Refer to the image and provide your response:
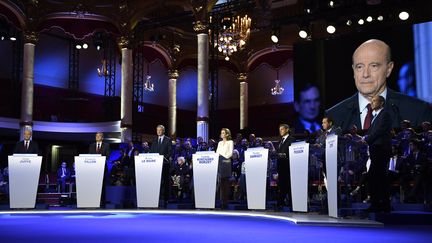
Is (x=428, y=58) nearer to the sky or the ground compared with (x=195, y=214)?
nearer to the sky

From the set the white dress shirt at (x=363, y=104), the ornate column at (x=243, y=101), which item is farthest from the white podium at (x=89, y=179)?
the ornate column at (x=243, y=101)

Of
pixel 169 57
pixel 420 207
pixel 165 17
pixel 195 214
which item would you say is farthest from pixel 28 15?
pixel 420 207

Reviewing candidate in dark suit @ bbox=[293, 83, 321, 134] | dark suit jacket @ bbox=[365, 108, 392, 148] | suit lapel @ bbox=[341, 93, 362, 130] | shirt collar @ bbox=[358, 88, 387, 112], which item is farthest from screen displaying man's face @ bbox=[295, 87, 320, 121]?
dark suit jacket @ bbox=[365, 108, 392, 148]

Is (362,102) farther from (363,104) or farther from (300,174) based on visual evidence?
(300,174)

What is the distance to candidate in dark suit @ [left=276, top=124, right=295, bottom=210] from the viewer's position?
7.93 m

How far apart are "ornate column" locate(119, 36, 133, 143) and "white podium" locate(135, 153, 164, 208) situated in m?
7.61

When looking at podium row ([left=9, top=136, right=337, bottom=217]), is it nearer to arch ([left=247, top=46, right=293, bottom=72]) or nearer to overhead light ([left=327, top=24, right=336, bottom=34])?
overhead light ([left=327, top=24, right=336, bottom=34])

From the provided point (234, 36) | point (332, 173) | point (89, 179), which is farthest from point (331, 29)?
point (332, 173)

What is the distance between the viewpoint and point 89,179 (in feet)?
28.7

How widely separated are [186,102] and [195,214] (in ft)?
55.0

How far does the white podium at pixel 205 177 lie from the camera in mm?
8164

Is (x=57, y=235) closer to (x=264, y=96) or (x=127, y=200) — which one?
(x=127, y=200)

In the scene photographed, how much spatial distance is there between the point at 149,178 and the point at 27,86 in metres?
8.74

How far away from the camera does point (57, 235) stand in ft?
14.2
